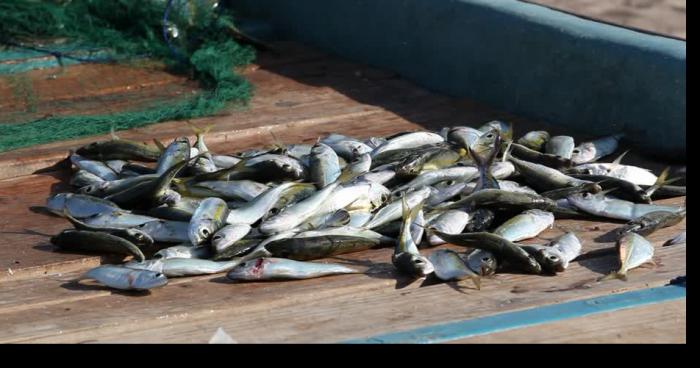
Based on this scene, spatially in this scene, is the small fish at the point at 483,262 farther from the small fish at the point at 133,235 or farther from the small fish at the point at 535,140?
the small fish at the point at 535,140

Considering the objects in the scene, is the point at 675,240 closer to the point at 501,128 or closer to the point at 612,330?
the point at 612,330

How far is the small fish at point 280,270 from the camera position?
4660 mm

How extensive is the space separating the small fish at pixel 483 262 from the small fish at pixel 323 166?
108 centimetres

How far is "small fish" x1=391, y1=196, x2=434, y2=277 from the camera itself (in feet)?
15.1

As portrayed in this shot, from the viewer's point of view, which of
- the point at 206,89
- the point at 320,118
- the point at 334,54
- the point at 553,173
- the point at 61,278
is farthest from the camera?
the point at 334,54

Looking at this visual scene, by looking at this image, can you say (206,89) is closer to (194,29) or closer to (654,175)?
(194,29)

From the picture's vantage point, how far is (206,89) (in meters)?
8.01

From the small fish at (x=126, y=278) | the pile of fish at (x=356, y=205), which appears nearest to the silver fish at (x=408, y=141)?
the pile of fish at (x=356, y=205)

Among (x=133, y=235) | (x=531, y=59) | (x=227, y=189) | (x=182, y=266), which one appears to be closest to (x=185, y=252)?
(x=182, y=266)

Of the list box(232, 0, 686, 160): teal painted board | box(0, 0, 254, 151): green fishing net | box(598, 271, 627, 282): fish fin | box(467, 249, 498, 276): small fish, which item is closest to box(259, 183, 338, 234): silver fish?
box(467, 249, 498, 276): small fish

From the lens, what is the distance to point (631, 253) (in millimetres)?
4660

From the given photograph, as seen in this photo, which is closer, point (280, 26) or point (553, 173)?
point (553, 173)

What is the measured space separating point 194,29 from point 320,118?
216 cm

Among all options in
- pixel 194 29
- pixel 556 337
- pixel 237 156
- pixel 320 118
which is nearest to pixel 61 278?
pixel 237 156
